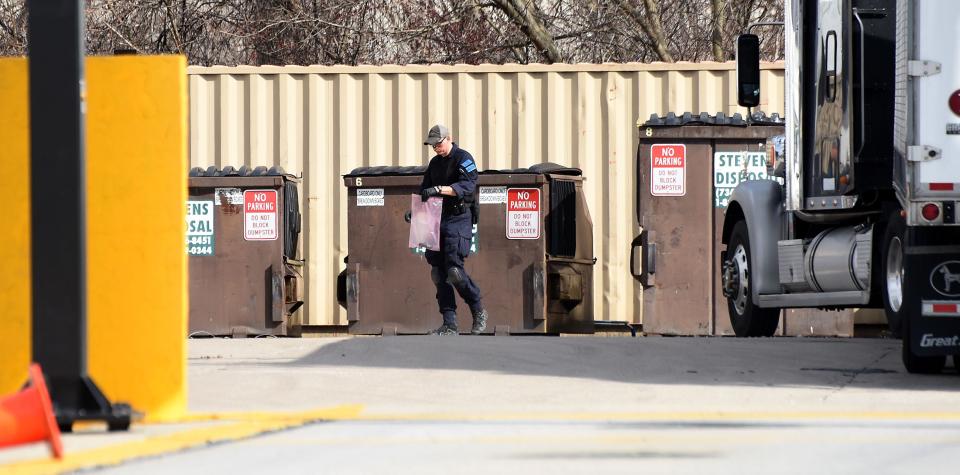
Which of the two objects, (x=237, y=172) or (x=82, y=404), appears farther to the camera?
(x=237, y=172)

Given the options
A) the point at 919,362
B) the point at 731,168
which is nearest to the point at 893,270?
the point at 919,362

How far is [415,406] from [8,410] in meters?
2.45

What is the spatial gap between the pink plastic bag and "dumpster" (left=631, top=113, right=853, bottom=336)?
6.12 ft

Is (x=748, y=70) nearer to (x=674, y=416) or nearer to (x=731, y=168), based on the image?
(x=731, y=168)

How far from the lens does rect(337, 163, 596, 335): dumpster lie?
14836 mm

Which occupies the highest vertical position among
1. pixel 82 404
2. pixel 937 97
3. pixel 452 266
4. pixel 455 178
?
pixel 937 97

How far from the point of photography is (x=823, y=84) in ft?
35.3

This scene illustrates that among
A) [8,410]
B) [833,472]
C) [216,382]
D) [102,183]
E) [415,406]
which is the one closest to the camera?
[833,472]

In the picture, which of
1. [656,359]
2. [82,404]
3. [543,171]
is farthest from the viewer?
[543,171]

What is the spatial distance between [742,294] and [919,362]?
3.09 meters

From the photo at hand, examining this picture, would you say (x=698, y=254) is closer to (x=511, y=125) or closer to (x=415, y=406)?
(x=511, y=125)

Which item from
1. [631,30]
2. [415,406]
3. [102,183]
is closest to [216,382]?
[415,406]

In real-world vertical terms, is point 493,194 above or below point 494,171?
below

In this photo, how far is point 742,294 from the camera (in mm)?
12586
